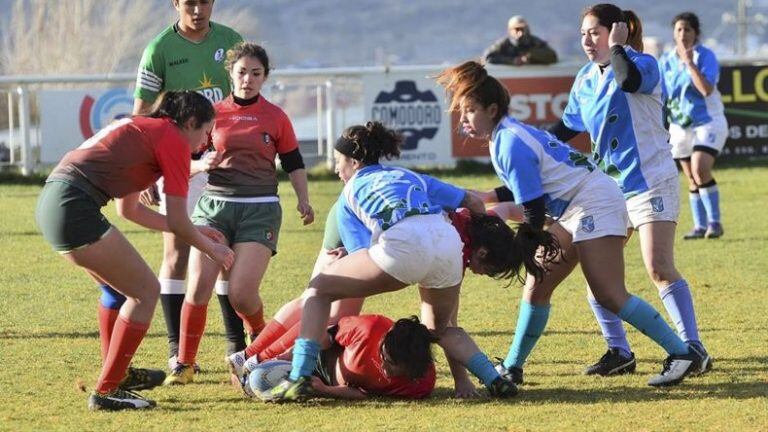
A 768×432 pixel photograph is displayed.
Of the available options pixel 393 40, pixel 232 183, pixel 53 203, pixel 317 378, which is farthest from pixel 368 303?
pixel 393 40

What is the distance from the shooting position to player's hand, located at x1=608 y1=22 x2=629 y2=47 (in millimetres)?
6824

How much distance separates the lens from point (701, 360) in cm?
678

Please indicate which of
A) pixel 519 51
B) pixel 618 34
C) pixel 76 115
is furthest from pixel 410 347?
pixel 76 115

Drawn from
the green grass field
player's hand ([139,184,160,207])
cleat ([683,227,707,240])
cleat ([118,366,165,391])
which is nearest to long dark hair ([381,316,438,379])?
the green grass field

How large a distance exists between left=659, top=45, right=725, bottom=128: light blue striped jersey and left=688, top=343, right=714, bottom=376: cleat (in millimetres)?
6347

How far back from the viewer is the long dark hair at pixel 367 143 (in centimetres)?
632

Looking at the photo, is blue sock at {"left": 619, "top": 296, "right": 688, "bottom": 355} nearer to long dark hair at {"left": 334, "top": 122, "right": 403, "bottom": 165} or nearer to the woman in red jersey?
long dark hair at {"left": 334, "top": 122, "right": 403, "bottom": 165}

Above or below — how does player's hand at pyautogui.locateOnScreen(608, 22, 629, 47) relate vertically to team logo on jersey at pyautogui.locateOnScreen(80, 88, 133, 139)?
above

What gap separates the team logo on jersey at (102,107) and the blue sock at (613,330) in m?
12.3

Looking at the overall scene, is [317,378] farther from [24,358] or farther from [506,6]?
[506,6]

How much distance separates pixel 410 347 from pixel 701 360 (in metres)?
1.52

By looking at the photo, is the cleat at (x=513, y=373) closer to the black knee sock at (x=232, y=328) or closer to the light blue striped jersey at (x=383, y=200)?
the light blue striped jersey at (x=383, y=200)

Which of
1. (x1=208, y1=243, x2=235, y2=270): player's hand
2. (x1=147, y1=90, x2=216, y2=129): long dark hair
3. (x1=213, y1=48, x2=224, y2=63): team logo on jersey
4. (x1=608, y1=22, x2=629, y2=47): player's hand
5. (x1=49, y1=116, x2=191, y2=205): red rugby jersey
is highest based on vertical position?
(x1=608, y1=22, x2=629, y2=47): player's hand

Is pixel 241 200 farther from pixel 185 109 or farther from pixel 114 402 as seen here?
pixel 114 402
